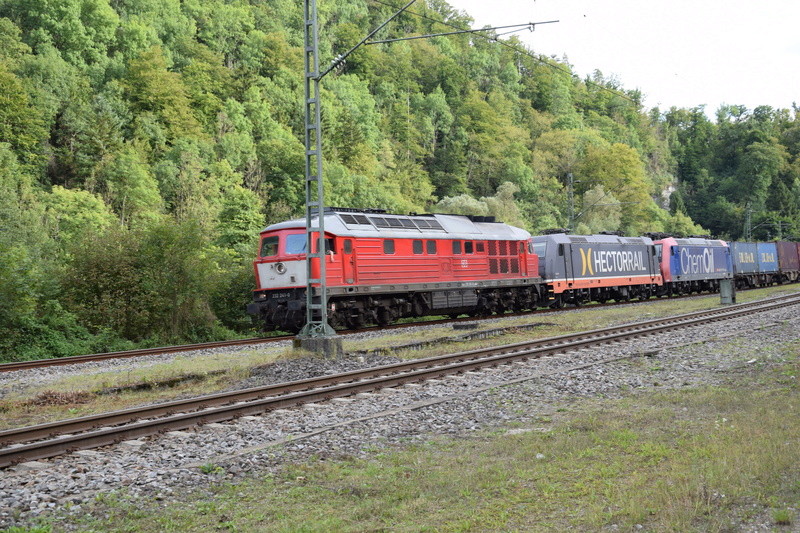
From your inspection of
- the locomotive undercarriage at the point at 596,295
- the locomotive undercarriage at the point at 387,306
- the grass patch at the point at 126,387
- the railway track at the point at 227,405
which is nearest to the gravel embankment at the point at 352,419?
the railway track at the point at 227,405

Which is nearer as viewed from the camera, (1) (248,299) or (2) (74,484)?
(2) (74,484)

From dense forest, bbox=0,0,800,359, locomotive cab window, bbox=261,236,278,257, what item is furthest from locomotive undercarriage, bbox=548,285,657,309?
locomotive cab window, bbox=261,236,278,257

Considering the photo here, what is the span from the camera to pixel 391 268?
85.3 ft

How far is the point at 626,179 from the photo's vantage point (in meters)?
111

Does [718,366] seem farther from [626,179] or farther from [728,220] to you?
[728,220]

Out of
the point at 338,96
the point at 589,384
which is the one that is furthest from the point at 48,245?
the point at 338,96

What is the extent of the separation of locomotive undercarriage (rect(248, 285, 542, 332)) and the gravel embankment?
691 cm

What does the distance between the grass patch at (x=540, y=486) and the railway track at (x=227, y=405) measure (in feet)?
6.99

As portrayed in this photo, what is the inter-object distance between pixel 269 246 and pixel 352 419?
1489 cm

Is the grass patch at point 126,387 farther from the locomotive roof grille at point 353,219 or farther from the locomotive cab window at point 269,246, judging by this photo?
the locomotive roof grille at point 353,219

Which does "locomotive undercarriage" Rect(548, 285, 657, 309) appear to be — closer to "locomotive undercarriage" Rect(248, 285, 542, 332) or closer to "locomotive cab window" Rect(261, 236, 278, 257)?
"locomotive undercarriage" Rect(248, 285, 542, 332)

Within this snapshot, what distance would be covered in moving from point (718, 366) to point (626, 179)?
101 meters

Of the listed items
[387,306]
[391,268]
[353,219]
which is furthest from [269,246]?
[387,306]

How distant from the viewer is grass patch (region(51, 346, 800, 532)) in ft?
20.5
